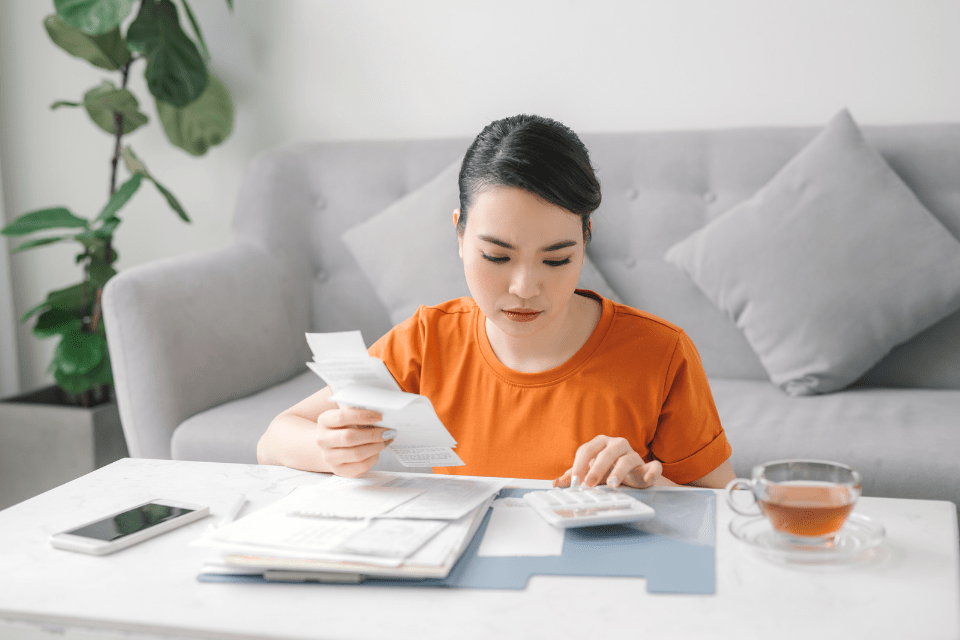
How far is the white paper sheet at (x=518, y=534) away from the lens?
0.80 metres

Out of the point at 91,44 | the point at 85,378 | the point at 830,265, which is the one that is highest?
the point at 91,44

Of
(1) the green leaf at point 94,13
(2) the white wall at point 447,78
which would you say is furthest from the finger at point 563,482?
(1) the green leaf at point 94,13

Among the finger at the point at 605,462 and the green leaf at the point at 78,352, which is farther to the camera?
the green leaf at the point at 78,352

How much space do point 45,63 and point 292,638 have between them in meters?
2.92

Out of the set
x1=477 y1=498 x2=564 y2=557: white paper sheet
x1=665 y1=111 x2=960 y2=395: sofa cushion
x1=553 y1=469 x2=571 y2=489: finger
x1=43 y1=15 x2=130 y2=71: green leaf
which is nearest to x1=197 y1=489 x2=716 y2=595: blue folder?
x1=477 y1=498 x2=564 y2=557: white paper sheet

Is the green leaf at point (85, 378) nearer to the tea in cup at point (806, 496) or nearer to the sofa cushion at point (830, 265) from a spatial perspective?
the sofa cushion at point (830, 265)

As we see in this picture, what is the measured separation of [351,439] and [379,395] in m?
0.09

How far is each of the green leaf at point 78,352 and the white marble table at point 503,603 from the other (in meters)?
1.67

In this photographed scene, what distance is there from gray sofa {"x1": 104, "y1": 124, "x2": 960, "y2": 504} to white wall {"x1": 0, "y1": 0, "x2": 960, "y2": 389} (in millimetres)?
237

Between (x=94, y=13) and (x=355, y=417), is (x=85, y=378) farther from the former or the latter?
(x=355, y=417)

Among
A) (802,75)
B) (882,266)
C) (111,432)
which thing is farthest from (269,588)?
(802,75)

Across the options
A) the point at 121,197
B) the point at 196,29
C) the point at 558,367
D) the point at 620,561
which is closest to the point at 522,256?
the point at 558,367

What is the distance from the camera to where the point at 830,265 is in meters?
1.93

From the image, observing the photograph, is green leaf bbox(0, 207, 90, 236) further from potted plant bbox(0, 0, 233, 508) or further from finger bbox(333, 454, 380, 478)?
finger bbox(333, 454, 380, 478)
